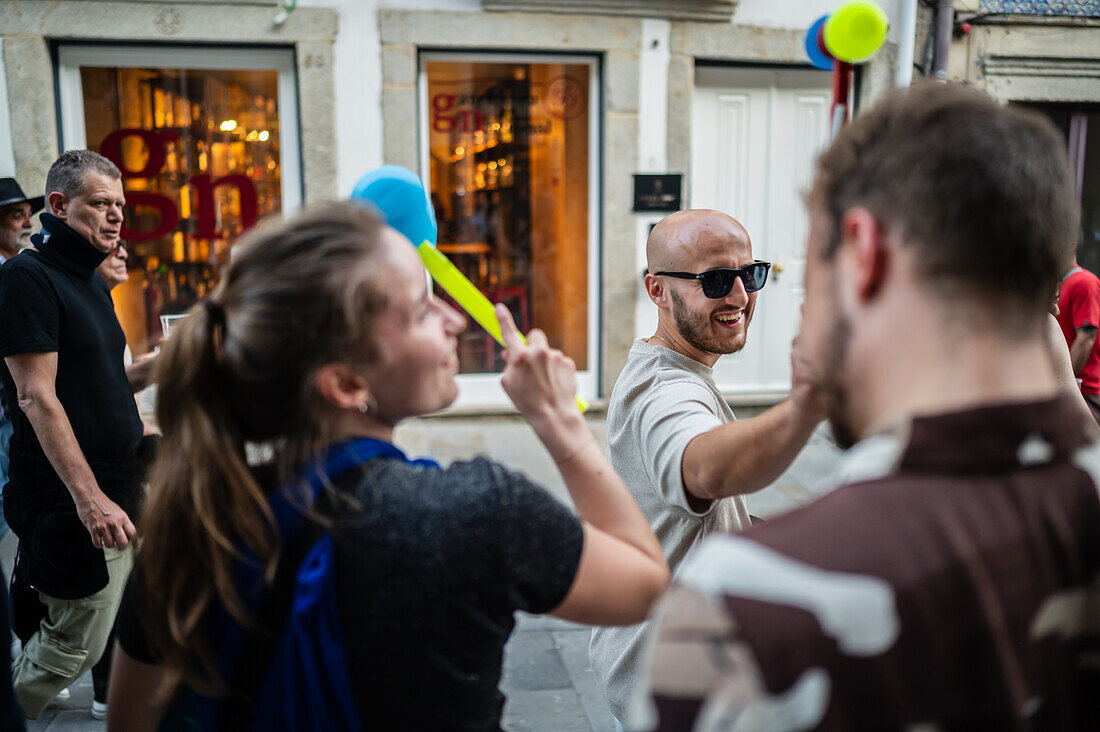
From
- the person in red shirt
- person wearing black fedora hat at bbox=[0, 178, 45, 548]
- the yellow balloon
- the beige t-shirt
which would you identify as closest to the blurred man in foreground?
the yellow balloon

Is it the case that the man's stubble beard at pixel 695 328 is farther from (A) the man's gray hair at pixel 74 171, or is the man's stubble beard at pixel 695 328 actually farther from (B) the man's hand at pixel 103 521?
(A) the man's gray hair at pixel 74 171

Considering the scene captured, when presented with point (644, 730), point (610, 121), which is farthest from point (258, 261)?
point (610, 121)

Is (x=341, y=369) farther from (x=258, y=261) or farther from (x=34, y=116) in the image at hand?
(x=34, y=116)

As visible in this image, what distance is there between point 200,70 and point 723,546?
6282 mm

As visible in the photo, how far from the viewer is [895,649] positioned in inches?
26.8

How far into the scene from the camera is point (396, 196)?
1261 mm

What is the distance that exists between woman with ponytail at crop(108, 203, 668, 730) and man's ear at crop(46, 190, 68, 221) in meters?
2.10

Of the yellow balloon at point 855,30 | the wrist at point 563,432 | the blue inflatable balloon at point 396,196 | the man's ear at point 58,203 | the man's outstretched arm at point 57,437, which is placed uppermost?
the yellow balloon at point 855,30

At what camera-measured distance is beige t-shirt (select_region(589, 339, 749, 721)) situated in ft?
5.49

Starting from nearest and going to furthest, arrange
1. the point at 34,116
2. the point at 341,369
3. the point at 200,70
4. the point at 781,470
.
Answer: the point at 341,369
the point at 781,470
the point at 34,116
the point at 200,70

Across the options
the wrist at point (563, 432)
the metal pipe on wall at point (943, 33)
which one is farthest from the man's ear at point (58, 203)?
the metal pipe on wall at point (943, 33)

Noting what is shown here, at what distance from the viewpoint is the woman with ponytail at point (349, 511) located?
976 mm

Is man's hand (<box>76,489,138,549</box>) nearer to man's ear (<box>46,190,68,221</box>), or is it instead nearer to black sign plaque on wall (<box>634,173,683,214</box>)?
man's ear (<box>46,190,68,221</box>)

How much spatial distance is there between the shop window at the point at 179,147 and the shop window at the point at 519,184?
3.81 feet
